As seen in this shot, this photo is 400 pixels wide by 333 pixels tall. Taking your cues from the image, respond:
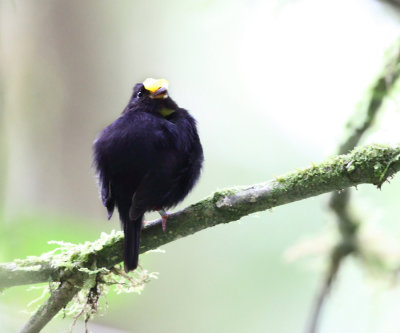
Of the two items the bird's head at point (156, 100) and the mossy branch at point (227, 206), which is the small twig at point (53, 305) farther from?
the bird's head at point (156, 100)

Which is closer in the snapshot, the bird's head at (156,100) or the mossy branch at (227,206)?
the mossy branch at (227,206)

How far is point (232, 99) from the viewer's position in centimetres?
602

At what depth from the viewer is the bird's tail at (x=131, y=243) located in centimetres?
209

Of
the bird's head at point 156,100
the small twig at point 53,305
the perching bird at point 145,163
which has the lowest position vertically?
the small twig at point 53,305

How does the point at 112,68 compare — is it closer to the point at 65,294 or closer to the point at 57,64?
the point at 57,64

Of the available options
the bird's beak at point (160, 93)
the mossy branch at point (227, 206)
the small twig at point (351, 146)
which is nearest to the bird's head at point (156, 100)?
the bird's beak at point (160, 93)

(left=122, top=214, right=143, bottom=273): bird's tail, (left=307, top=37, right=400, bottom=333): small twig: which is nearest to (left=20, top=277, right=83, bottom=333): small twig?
(left=122, top=214, right=143, bottom=273): bird's tail

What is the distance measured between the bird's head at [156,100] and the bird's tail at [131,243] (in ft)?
2.65

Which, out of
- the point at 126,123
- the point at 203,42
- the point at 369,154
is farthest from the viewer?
the point at 203,42

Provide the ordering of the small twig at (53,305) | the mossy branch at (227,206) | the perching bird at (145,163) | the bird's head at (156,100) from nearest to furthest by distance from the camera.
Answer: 1. the mossy branch at (227,206)
2. the small twig at (53,305)
3. the perching bird at (145,163)
4. the bird's head at (156,100)

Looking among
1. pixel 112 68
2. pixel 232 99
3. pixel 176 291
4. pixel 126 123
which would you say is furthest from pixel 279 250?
pixel 126 123

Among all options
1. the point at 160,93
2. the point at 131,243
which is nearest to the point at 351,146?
the point at 160,93

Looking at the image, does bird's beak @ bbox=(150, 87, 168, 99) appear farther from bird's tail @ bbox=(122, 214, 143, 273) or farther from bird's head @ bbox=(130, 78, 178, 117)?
bird's tail @ bbox=(122, 214, 143, 273)

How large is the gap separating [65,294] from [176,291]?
12.7 ft
